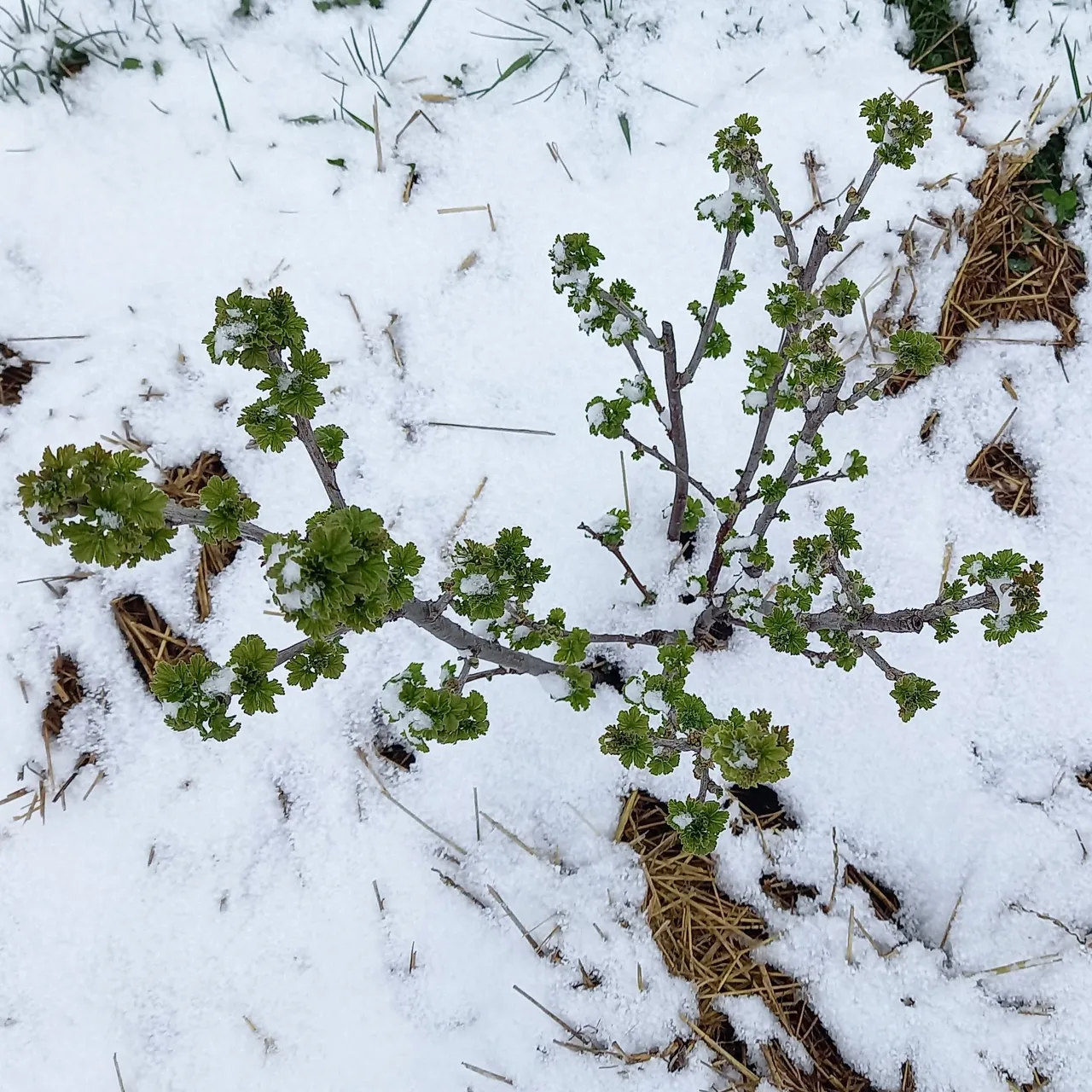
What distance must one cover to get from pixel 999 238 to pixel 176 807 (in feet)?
10.1

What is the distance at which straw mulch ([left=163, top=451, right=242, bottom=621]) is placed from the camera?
2.49 m

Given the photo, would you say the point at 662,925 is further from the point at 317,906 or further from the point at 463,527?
the point at 463,527

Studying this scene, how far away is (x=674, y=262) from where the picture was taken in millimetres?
2650

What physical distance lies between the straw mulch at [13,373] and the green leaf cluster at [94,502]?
6.64 feet

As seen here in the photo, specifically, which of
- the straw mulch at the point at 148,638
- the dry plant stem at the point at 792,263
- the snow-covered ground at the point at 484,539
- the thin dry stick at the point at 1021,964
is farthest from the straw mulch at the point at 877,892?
the straw mulch at the point at 148,638

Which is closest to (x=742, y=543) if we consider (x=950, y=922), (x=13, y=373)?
(x=950, y=922)

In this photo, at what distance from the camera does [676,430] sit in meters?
2.03

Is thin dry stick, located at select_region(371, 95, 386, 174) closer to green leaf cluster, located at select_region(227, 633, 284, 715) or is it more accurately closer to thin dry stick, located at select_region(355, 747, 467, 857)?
thin dry stick, located at select_region(355, 747, 467, 857)

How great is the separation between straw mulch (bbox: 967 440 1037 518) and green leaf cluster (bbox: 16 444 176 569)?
231 cm

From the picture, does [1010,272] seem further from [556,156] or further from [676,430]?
[556,156]

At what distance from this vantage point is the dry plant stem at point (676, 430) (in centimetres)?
184

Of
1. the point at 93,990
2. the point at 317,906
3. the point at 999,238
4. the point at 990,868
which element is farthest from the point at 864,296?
the point at 93,990

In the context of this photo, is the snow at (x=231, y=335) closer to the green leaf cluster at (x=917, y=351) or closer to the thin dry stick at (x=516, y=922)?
the green leaf cluster at (x=917, y=351)

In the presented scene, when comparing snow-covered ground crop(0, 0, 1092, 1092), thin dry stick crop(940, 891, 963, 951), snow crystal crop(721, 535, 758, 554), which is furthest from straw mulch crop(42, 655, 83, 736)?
thin dry stick crop(940, 891, 963, 951)
